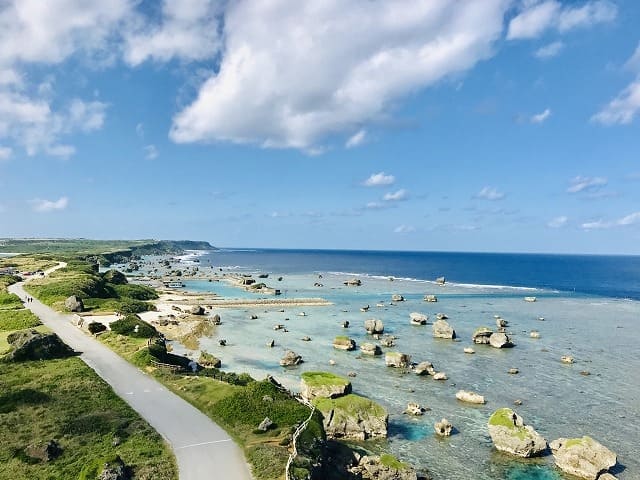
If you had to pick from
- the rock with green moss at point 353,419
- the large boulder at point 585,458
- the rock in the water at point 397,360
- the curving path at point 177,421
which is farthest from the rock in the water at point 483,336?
the curving path at point 177,421

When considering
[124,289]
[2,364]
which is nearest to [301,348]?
[2,364]

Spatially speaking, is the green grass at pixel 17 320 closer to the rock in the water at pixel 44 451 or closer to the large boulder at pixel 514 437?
the rock in the water at pixel 44 451

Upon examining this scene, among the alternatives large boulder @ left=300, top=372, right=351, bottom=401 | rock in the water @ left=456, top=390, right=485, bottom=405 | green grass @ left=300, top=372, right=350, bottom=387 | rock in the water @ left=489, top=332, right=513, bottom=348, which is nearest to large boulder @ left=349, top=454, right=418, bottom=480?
large boulder @ left=300, top=372, right=351, bottom=401

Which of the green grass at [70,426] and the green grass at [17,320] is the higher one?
the green grass at [17,320]

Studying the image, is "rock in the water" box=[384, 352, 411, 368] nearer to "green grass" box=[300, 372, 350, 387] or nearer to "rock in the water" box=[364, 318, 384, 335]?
"green grass" box=[300, 372, 350, 387]

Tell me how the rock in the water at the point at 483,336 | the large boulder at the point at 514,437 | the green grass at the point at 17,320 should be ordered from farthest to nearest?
the rock in the water at the point at 483,336, the green grass at the point at 17,320, the large boulder at the point at 514,437

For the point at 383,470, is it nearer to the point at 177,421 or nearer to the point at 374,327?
the point at 177,421

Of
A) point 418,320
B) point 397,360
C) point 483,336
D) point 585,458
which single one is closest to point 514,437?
point 585,458

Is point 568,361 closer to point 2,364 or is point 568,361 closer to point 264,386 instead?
point 264,386
